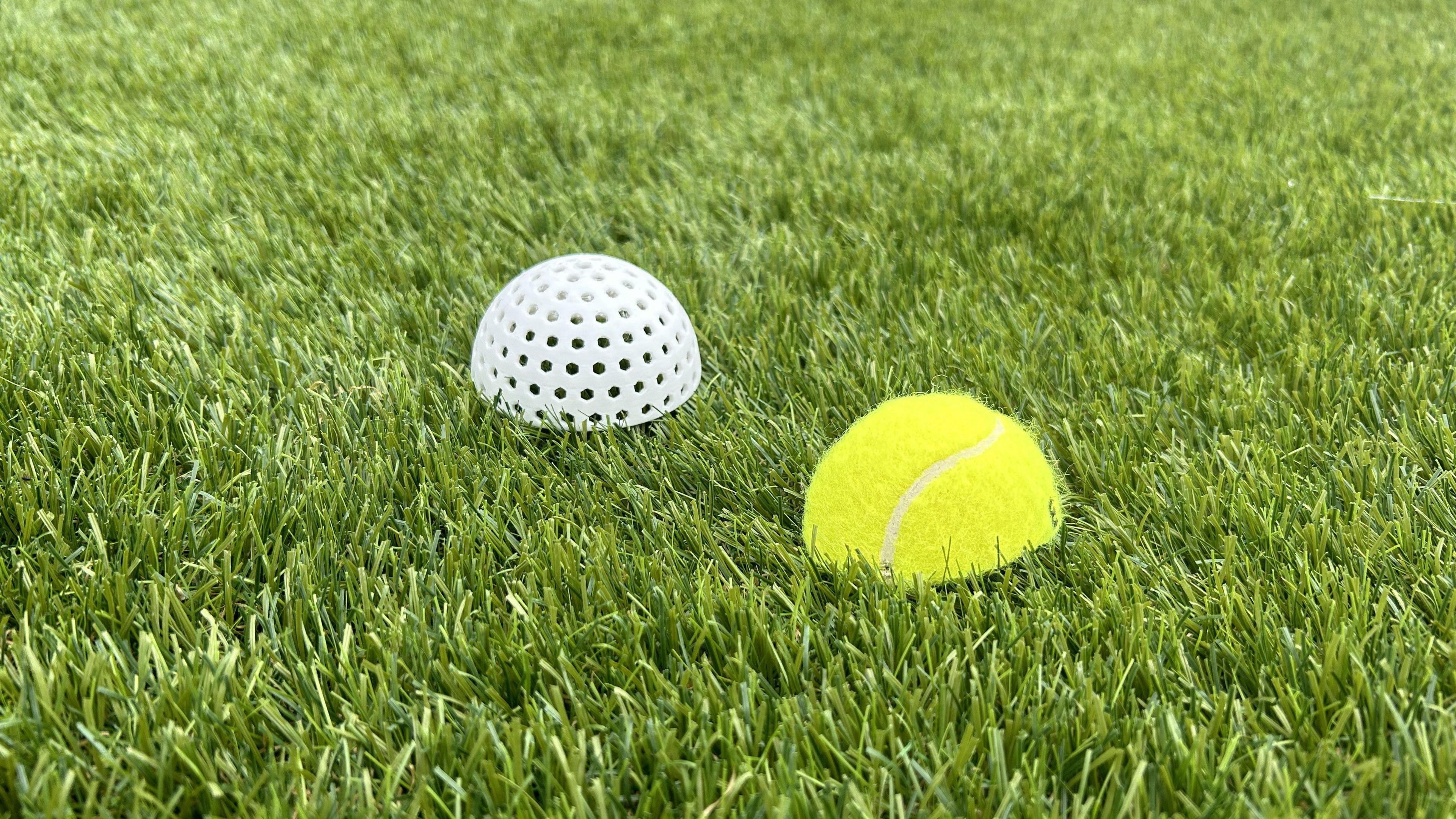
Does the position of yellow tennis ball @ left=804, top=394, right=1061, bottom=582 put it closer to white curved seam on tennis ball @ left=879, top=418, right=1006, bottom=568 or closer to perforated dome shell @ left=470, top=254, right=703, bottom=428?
white curved seam on tennis ball @ left=879, top=418, right=1006, bottom=568

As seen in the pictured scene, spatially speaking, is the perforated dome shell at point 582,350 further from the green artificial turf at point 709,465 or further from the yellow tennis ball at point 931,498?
the yellow tennis ball at point 931,498

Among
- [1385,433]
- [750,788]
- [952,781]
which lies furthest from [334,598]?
[1385,433]

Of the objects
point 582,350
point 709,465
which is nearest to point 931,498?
point 709,465

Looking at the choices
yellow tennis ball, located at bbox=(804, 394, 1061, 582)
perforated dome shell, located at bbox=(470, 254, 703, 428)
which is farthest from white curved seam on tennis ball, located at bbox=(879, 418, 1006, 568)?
perforated dome shell, located at bbox=(470, 254, 703, 428)

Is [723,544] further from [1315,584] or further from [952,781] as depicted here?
[1315,584]

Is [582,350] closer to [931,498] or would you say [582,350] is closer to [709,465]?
[709,465]

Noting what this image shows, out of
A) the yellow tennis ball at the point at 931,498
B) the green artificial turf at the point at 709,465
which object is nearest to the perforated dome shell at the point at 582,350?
the green artificial turf at the point at 709,465
